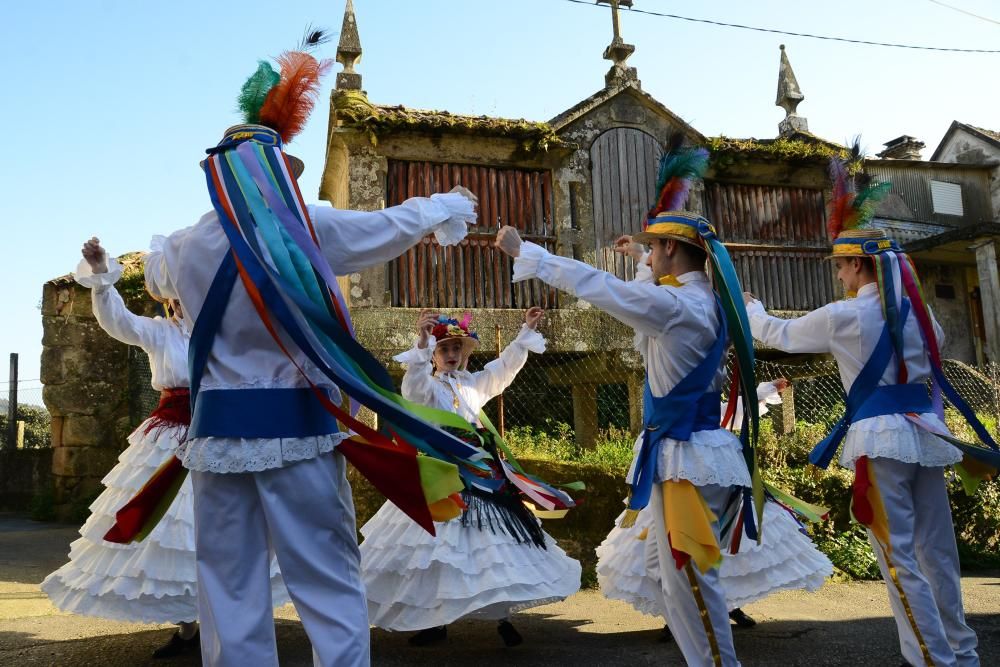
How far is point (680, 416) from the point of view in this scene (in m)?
3.25

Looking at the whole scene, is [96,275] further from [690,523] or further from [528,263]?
[690,523]

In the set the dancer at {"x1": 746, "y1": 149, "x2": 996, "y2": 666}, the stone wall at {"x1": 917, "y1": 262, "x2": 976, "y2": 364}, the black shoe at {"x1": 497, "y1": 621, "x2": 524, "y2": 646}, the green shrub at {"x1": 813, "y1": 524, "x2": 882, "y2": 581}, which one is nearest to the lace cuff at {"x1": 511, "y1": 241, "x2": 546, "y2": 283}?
the dancer at {"x1": 746, "y1": 149, "x2": 996, "y2": 666}

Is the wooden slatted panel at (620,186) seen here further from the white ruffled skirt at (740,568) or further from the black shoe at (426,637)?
the black shoe at (426,637)

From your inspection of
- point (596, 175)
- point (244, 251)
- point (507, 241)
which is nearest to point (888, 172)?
point (596, 175)

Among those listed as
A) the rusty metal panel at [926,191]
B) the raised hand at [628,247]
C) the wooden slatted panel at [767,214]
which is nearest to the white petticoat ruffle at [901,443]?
the raised hand at [628,247]

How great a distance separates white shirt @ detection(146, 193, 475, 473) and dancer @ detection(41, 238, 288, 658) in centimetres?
113

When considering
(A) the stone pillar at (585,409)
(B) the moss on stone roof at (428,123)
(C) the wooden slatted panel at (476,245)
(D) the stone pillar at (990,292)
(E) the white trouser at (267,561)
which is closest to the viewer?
(E) the white trouser at (267,561)

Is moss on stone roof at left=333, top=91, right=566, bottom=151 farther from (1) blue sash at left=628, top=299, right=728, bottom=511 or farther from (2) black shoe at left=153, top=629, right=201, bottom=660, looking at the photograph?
(1) blue sash at left=628, top=299, right=728, bottom=511

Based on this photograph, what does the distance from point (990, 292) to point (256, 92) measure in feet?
52.0

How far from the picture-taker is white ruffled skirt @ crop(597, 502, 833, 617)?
4398 millimetres

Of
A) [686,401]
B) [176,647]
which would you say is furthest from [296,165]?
[176,647]

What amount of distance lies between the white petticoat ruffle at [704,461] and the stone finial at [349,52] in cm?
705

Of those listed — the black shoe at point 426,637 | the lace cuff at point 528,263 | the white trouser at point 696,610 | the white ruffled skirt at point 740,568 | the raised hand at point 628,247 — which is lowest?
the black shoe at point 426,637

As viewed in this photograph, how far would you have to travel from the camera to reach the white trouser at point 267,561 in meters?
2.39
